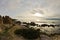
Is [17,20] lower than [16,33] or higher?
higher

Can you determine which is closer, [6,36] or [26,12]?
[6,36]

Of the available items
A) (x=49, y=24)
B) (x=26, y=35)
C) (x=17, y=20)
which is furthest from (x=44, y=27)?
(x=26, y=35)

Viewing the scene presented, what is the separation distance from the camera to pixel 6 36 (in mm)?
3805

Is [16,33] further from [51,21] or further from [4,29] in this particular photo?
[51,21]

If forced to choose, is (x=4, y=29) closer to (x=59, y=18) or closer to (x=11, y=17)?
(x=11, y=17)

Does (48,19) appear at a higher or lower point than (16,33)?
higher

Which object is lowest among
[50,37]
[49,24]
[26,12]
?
[50,37]

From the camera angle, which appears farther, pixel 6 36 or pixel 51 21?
pixel 51 21

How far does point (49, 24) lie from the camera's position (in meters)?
5.11

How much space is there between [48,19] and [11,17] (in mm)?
1171

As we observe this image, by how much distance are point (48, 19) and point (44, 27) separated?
0.29m

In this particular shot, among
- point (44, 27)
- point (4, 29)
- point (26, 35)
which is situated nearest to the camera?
point (26, 35)

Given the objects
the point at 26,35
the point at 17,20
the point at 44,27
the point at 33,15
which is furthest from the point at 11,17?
the point at 26,35

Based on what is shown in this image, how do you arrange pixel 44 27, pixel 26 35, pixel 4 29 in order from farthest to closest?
pixel 44 27
pixel 4 29
pixel 26 35
